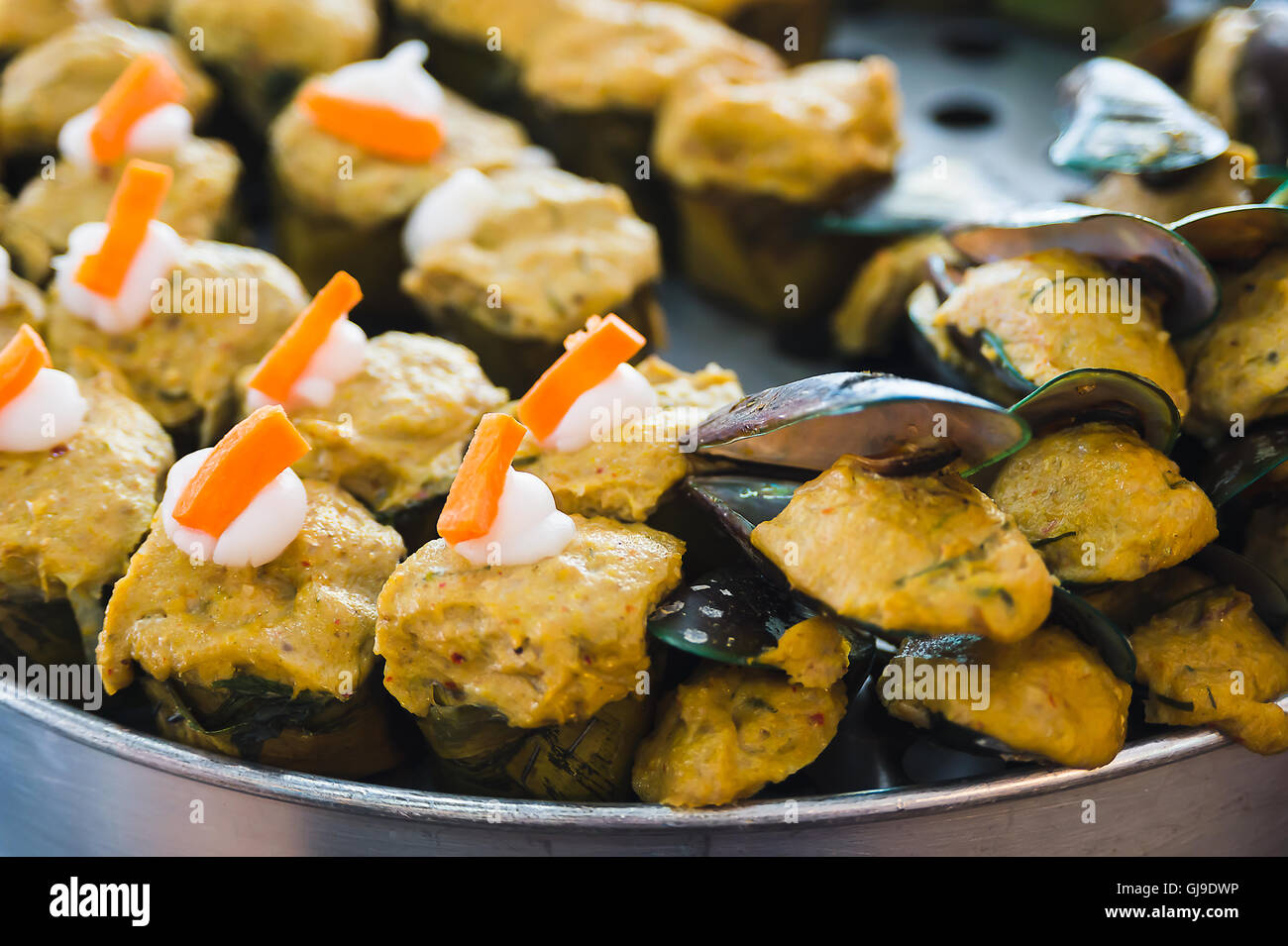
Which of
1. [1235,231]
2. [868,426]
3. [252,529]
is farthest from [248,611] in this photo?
[1235,231]

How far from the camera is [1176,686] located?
1688 mm

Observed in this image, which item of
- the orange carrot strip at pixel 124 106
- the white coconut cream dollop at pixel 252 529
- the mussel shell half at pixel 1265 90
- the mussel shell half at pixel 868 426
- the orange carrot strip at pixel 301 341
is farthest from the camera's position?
the mussel shell half at pixel 1265 90

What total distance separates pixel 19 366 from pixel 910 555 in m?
1.43

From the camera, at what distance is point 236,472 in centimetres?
161

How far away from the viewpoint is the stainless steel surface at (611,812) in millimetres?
1592

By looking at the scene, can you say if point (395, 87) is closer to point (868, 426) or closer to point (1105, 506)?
point (868, 426)

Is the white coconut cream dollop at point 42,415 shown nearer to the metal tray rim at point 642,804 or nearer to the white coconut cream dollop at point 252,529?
the white coconut cream dollop at point 252,529

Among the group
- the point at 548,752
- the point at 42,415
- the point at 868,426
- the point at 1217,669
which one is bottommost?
the point at 548,752

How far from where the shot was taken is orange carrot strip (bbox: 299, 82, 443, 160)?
2600 mm

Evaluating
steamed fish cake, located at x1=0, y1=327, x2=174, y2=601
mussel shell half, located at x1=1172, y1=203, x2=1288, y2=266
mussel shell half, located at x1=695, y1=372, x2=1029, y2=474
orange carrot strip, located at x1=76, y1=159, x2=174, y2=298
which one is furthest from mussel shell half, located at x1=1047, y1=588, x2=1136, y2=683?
orange carrot strip, located at x1=76, y1=159, x2=174, y2=298

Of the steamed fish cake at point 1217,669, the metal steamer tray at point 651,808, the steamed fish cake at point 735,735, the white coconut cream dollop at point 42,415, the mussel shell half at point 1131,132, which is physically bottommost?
the metal steamer tray at point 651,808

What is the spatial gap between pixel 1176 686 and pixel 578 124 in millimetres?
2130

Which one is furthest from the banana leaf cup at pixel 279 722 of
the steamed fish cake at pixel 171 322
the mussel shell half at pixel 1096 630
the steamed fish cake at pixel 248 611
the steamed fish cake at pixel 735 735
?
the mussel shell half at pixel 1096 630

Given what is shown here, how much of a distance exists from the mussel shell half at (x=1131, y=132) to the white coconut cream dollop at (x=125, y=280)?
5.71ft
